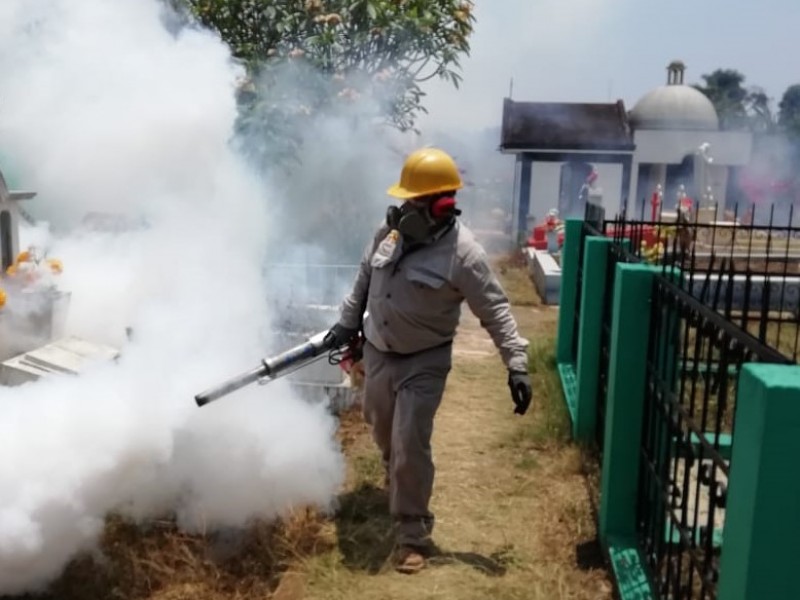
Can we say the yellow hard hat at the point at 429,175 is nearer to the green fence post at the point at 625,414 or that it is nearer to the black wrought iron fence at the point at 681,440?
the green fence post at the point at 625,414

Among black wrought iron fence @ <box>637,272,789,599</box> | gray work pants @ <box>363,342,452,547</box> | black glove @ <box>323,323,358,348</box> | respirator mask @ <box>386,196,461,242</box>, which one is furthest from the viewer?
black glove @ <box>323,323,358,348</box>

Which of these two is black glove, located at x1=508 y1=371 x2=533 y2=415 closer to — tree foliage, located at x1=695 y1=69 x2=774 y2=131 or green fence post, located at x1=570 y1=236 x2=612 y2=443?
green fence post, located at x1=570 y1=236 x2=612 y2=443

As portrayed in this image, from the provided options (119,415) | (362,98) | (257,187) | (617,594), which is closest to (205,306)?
(119,415)

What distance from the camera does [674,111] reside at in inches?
1133

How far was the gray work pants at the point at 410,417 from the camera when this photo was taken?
3.78 m

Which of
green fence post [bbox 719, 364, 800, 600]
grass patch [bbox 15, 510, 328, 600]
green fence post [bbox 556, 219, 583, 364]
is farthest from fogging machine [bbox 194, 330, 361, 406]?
green fence post [bbox 556, 219, 583, 364]

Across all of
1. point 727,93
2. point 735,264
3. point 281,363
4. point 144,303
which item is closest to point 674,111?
point 735,264

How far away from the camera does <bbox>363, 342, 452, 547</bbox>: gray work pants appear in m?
3.78

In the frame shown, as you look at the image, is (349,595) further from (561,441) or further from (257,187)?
(257,187)

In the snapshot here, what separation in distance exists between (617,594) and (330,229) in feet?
23.4

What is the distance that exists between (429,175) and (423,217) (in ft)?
0.61

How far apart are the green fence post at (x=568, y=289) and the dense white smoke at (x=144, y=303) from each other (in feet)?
8.02

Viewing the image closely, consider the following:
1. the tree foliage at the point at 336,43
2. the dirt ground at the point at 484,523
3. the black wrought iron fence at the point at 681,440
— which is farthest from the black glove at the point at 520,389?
the tree foliage at the point at 336,43

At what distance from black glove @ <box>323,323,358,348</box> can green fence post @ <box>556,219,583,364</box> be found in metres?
2.88
